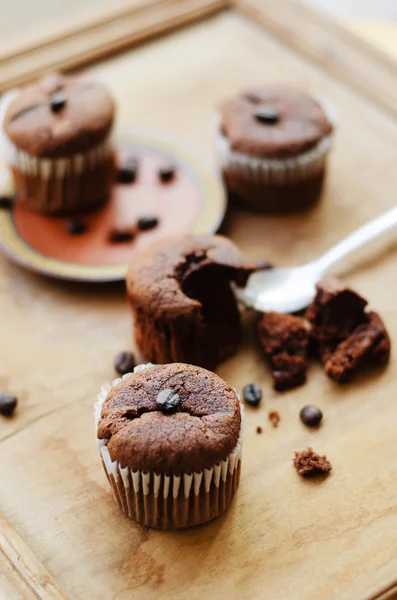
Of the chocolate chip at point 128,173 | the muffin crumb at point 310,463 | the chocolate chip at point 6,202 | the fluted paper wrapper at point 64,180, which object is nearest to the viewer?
the muffin crumb at point 310,463

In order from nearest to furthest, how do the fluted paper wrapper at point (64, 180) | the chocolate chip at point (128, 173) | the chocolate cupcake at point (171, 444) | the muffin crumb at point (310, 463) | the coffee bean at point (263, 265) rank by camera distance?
the chocolate cupcake at point (171, 444)
the muffin crumb at point (310, 463)
the coffee bean at point (263, 265)
the fluted paper wrapper at point (64, 180)
the chocolate chip at point (128, 173)

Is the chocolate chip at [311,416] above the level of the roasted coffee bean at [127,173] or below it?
below

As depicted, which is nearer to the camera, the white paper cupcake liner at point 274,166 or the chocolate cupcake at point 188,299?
the chocolate cupcake at point 188,299

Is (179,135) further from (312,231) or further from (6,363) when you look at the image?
(6,363)

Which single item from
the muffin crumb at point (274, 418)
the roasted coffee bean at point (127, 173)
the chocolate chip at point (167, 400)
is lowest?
the muffin crumb at point (274, 418)

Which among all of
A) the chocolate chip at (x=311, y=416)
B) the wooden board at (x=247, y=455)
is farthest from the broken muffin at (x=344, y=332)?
the chocolate chip at (x=311, y=416)

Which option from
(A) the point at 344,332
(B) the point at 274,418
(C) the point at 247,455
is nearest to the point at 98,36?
(A) the point at 344,332

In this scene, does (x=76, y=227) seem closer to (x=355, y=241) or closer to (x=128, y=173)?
(x=128, y=173)

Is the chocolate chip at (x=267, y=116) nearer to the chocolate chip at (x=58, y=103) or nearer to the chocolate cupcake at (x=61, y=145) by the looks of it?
the chocolate cupcake at (x=61, y=145)
